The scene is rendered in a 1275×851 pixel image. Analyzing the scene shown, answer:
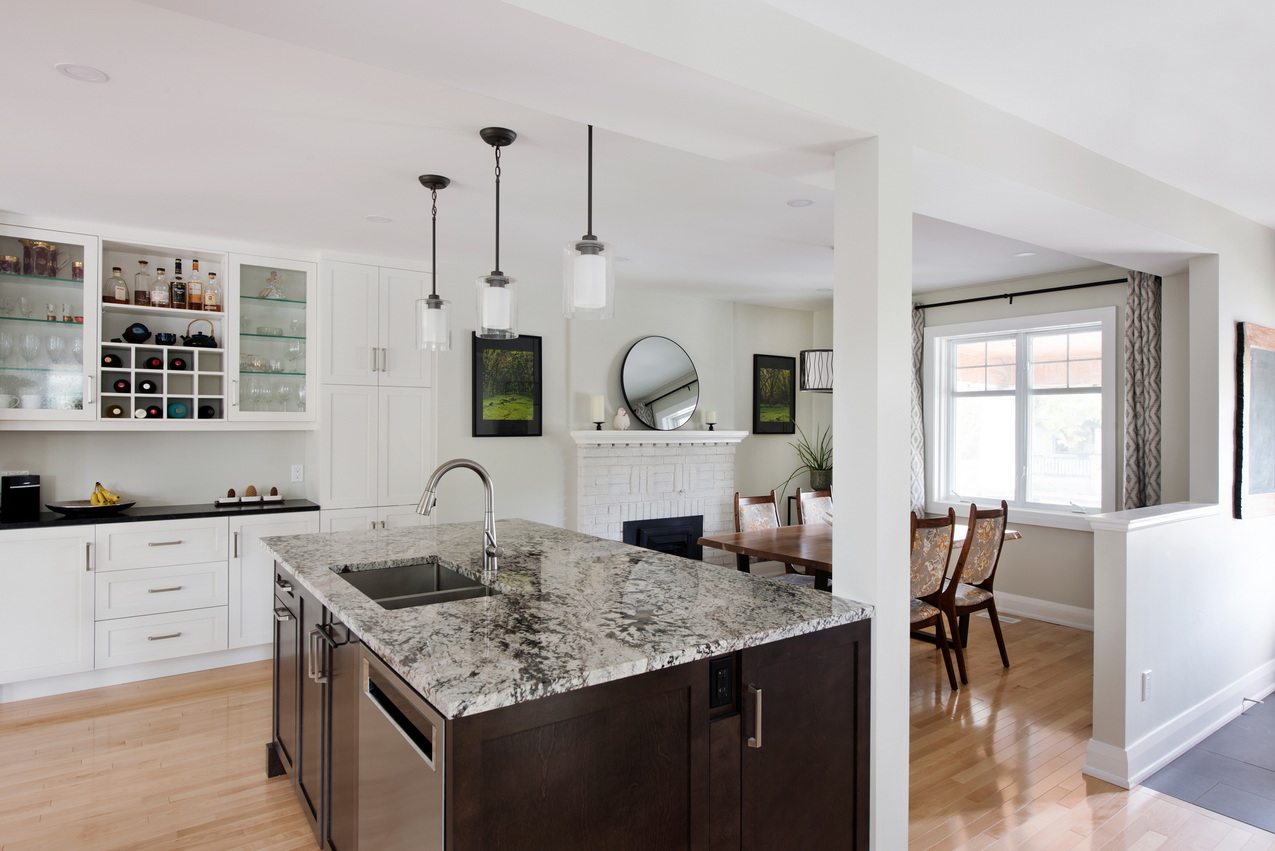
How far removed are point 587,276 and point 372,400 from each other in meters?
2.86

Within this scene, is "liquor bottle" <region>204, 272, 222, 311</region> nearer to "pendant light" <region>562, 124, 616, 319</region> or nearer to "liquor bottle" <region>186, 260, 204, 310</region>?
"liquor bottle" <region>186, 260, 204, 310</region>

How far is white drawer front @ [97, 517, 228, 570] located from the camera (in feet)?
12.7

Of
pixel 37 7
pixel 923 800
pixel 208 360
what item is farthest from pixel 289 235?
pixel 923 800

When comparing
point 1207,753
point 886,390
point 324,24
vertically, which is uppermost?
point 324,24

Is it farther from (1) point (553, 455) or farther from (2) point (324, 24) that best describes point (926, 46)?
(1) point (553, 455)

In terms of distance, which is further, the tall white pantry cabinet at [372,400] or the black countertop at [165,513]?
the tall white pantry cabinet at [372,400]

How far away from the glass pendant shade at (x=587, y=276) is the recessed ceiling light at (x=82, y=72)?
151 centimetres

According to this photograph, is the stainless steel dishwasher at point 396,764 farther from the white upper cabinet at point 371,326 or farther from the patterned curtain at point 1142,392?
the patterned curtain at point 1142,392

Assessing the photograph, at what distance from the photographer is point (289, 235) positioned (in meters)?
4.09

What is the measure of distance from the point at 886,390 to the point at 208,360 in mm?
4008

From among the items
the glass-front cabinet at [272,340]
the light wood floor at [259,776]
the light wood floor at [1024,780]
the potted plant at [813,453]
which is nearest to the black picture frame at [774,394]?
the potted plant at [813,453]

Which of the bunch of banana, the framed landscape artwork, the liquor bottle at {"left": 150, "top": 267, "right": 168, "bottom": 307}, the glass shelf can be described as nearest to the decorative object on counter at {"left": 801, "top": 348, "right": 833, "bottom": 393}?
the framed landscape artwork

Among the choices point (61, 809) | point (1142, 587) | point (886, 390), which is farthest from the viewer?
point (1142, 587)

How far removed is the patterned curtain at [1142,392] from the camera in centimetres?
443
